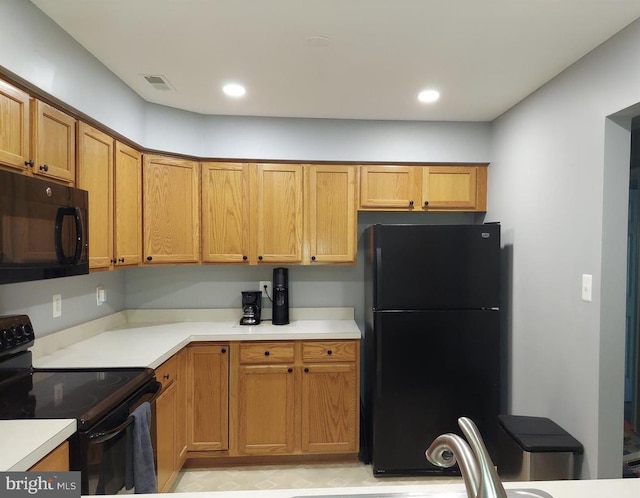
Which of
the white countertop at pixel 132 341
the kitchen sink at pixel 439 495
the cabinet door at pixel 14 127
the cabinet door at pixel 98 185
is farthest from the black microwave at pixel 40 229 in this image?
the kitchen sink at pixel 439 495

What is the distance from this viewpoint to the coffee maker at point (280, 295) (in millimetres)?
2928

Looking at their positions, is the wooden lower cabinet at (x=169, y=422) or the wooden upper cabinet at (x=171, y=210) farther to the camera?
the wooden upper cabinet at (x=171, y=210)

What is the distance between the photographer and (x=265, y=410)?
263 centimetres

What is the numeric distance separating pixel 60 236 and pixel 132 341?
1007mm

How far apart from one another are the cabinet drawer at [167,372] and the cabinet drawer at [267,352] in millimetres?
477

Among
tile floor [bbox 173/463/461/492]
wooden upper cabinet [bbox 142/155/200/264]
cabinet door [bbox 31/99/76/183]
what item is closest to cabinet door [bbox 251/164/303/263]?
wooden upper cabinet [bbox 142/155/200/264]

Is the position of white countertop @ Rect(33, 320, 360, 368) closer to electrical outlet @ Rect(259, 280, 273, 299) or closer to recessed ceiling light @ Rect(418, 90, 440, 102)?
electrical outlet @ Rect(259, 280, 273, 299)

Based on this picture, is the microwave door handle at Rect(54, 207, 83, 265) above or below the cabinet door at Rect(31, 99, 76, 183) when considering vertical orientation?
below

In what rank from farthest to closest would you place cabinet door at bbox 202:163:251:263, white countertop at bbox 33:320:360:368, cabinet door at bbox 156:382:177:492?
cabinet door at bbox 202:163:251:263 → cabinet door at bbox 156:382:177:492 → white countertop at bbox 33:320:360:368

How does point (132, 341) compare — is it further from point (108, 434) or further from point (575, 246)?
point (575, 246)

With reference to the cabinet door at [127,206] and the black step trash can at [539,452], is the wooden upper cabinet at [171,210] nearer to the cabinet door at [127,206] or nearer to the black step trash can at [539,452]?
the cabinet door at [127,206]

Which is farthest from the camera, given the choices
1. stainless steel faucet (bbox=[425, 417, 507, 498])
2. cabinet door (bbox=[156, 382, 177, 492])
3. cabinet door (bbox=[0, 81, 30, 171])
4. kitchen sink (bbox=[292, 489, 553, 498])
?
cabinet door (bbox=[156, 382, 177, 492])

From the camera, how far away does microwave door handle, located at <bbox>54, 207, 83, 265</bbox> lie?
1555 millimetres

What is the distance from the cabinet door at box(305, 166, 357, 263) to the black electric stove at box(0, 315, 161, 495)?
1516mm
